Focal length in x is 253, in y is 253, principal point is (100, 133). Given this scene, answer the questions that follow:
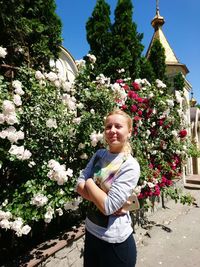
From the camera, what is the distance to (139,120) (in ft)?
15.6

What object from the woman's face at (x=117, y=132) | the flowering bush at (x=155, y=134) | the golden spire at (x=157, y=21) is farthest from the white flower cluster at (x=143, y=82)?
the golden spire at (x=157, y=21)

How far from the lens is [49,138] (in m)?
3.21

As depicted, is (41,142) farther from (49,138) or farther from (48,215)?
(48,215)

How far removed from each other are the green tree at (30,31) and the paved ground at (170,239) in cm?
362

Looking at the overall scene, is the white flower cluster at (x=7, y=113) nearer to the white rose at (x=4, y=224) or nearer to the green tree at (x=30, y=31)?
the white rose at (x=4, y=224)

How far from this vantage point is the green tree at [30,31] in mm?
4012

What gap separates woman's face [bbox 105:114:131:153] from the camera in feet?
5.50

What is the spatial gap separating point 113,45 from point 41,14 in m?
4.16

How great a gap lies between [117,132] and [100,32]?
7.86 metres

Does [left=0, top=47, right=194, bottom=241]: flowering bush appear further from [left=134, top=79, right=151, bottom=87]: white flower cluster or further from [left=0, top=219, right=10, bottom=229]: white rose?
[left=134, top=79, right=151, bottom=87]: white flower cluster

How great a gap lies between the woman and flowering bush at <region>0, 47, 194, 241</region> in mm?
835

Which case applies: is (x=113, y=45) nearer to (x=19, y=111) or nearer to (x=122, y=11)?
(x=122, y=11)

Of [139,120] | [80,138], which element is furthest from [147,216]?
[80,138]

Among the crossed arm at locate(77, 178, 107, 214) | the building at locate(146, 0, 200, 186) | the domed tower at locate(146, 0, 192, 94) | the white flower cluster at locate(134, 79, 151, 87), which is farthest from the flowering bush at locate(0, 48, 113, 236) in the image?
the domed tower at locate(146, 0, 192, 94)
